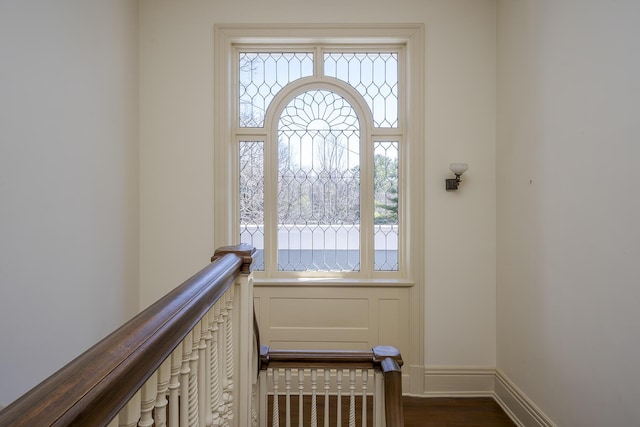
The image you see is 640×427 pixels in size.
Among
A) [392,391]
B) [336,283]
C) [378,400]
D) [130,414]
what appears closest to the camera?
[130,414]

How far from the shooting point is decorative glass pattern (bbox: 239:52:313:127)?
3.01 metres

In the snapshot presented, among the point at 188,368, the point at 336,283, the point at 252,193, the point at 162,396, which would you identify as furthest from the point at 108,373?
the point at 252,193

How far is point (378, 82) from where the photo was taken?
9.86ft

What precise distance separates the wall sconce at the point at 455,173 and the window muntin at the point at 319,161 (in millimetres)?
426

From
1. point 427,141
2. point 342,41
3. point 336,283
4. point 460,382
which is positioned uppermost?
point 342,41

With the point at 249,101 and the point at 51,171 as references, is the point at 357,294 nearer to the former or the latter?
the point at 249,101

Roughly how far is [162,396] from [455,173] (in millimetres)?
2537

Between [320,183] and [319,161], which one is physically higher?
[319,161]

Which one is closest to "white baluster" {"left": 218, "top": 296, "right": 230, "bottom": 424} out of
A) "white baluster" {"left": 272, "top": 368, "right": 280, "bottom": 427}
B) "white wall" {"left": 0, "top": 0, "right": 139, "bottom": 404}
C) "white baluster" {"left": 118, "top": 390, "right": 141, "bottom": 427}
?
"white baluster" {"left": 118, "top": 390, "right": 141, "bottom": 427}

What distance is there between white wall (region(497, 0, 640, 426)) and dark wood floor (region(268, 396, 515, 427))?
1.04 feet

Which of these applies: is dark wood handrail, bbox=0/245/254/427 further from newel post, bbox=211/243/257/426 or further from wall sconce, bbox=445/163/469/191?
wall sconce, bbox=445/163/469/191

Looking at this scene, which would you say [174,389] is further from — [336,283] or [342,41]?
[342,41]

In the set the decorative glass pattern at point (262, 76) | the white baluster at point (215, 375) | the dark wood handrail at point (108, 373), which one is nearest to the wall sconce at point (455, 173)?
the decorative glass pattern at point (262, 76)

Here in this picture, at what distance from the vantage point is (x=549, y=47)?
212 centimetres
